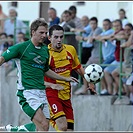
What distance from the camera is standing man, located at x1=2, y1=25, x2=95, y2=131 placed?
1426cm

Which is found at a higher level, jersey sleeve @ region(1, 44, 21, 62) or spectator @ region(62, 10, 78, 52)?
spectator @ region(62, 10, 78, 52)

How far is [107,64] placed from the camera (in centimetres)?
1866

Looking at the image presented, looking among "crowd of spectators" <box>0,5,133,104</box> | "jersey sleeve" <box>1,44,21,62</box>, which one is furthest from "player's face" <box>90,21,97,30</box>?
"jersey sleeve" <box>1,44,21,62</box>

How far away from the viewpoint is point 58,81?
47.2ft

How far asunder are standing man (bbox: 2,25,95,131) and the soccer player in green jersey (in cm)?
106

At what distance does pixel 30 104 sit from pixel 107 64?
5906 millimetres

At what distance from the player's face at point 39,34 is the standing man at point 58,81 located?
1.06m

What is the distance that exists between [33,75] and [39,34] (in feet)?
2.46

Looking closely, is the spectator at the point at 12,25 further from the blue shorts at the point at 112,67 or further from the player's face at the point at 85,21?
the blue shorts at the point at 112,67

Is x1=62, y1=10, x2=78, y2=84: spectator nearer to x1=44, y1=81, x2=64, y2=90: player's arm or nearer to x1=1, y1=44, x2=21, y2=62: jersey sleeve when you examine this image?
x1=44, y1=81, x2=64, y2=90: player's arm

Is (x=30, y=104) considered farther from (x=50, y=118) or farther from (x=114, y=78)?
(x=114, y=78)

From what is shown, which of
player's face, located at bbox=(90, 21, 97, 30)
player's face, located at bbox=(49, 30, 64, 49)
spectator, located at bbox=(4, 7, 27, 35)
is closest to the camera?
player's face, located at bbox=(49, 30, 64, 49)

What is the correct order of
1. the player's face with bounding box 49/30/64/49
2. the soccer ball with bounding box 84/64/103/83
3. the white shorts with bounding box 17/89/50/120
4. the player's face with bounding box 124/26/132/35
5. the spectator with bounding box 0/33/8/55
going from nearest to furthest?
the white shorts with bounding box 17/89/50/120, the soccer ball with bounding box 84/64/103/83, the player's face with bounding box 49/30/64/49, the player's face with bounding box 124/26/132/35, the spectator with bounding box 0/33/8/55

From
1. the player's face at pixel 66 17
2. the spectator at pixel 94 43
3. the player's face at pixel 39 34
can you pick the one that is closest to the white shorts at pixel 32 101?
the player's face at pixel 39 34
